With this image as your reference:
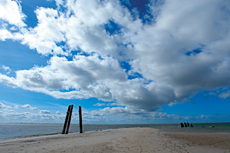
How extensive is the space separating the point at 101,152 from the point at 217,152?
9426 mm

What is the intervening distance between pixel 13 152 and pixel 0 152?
1.26 meters

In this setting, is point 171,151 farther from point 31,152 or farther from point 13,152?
point 13,152

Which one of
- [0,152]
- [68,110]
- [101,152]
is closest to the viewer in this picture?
[101,152]

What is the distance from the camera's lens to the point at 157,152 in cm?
974

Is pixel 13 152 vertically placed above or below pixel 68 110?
below

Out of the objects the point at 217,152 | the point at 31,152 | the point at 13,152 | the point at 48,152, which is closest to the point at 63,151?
the point at 48,152

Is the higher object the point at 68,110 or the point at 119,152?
the point at 68,110

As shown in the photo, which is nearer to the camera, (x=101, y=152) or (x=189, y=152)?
(x=101, y=152)

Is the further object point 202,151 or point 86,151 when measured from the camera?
point 202,151

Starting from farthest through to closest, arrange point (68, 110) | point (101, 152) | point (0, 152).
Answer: point (68, 110)
point (0, 152)
point (101, 152)

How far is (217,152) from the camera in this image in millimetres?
10508

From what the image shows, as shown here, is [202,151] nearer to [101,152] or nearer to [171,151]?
[171,151]

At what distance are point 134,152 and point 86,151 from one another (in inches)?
140

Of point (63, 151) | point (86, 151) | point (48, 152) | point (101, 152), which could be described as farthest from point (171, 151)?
point (48, 152)
